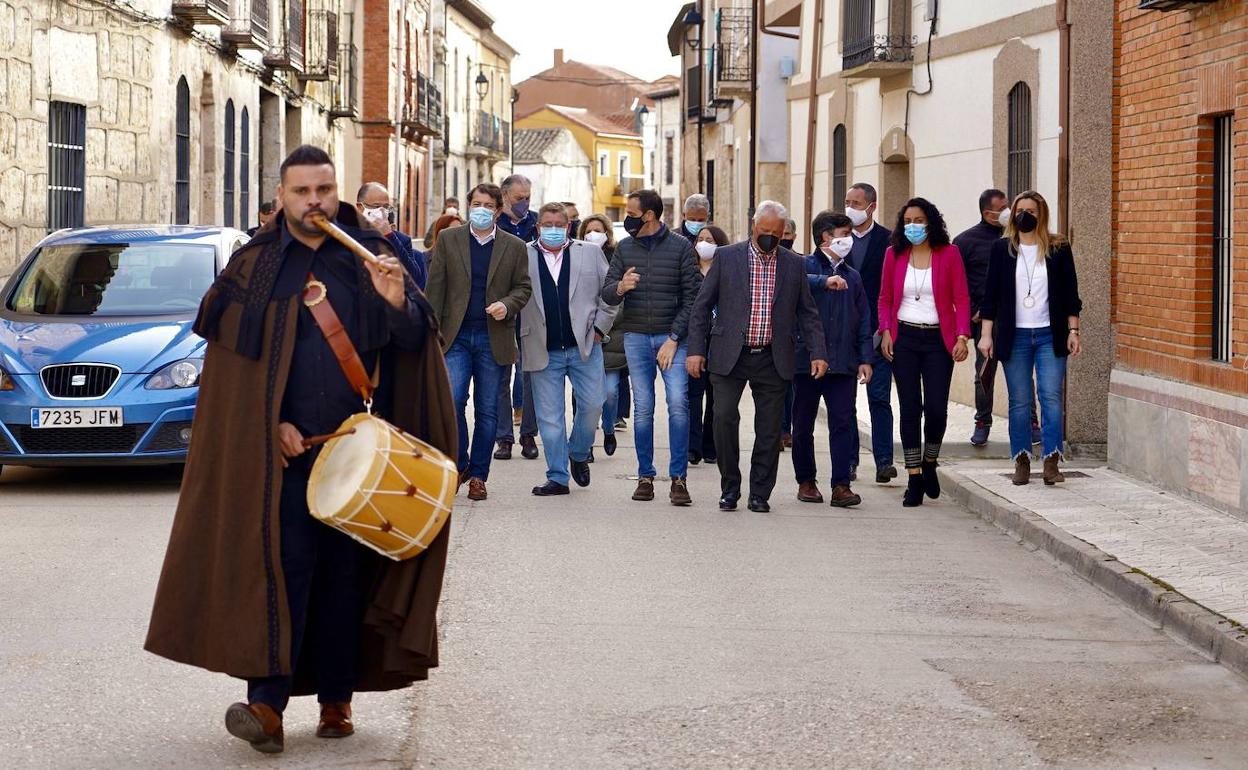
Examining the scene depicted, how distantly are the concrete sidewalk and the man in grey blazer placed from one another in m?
2.48

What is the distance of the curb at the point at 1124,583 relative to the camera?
23.6 feet

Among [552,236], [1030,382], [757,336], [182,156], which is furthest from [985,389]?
[182,156]

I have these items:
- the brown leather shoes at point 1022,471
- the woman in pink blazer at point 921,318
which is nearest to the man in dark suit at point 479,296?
the woman in pink blazer at point 921,318

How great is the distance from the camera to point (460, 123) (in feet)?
208

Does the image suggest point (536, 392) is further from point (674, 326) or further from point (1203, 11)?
point (1203, 11)

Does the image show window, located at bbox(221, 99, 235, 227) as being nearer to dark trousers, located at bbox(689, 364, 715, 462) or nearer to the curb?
dark trousers, located at bbox(689, 364, 715, 462)

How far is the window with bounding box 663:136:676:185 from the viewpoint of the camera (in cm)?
7906

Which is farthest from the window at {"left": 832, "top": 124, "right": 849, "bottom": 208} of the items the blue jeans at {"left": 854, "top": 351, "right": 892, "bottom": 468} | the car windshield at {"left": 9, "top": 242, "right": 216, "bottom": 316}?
the car windshield at {"left": 9, "top": 242, "right": 216, "bottom": 316}

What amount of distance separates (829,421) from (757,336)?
0.89 m

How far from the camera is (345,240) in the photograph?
5.28 meters

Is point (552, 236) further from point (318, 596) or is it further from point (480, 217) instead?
point (318, 596)

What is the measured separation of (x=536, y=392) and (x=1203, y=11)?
15.2 feet

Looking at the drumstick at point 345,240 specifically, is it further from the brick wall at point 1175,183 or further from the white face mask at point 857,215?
the white face mask at point 857,215

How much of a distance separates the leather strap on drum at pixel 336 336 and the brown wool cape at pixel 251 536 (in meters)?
0.06
